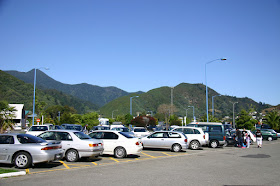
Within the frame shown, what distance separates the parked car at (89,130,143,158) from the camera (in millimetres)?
15406

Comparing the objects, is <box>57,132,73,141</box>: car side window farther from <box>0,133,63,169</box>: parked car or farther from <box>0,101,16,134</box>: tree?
<box>0,101,16,134</box>: tree

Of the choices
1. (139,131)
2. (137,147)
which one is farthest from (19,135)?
(139,131)

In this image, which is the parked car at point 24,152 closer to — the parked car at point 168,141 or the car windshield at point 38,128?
the parked car at point 168,141

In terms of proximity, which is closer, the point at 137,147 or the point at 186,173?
the point at 186,173

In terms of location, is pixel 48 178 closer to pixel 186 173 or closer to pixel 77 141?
pixel 77 141

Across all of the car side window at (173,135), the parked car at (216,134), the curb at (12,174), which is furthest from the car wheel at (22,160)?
the parked car at (216,134)

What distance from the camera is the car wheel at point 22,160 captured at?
1112 centimetres

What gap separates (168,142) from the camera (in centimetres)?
1945

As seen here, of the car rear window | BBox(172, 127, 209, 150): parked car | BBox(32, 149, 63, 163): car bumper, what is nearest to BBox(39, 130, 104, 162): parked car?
BBox(32, 149, 63, 163): car bumper

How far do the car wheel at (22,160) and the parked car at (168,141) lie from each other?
10.1 meters

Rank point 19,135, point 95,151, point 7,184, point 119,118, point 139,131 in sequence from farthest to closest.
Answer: point 119,118 < point 139,131 < point 95,151 < point 19,135 < point 7,184

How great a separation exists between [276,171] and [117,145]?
8.06 metres

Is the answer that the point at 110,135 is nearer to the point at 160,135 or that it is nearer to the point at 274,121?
the point at 160,135

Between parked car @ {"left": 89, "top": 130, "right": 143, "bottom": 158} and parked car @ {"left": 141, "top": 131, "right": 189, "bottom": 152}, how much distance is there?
4.24 m
